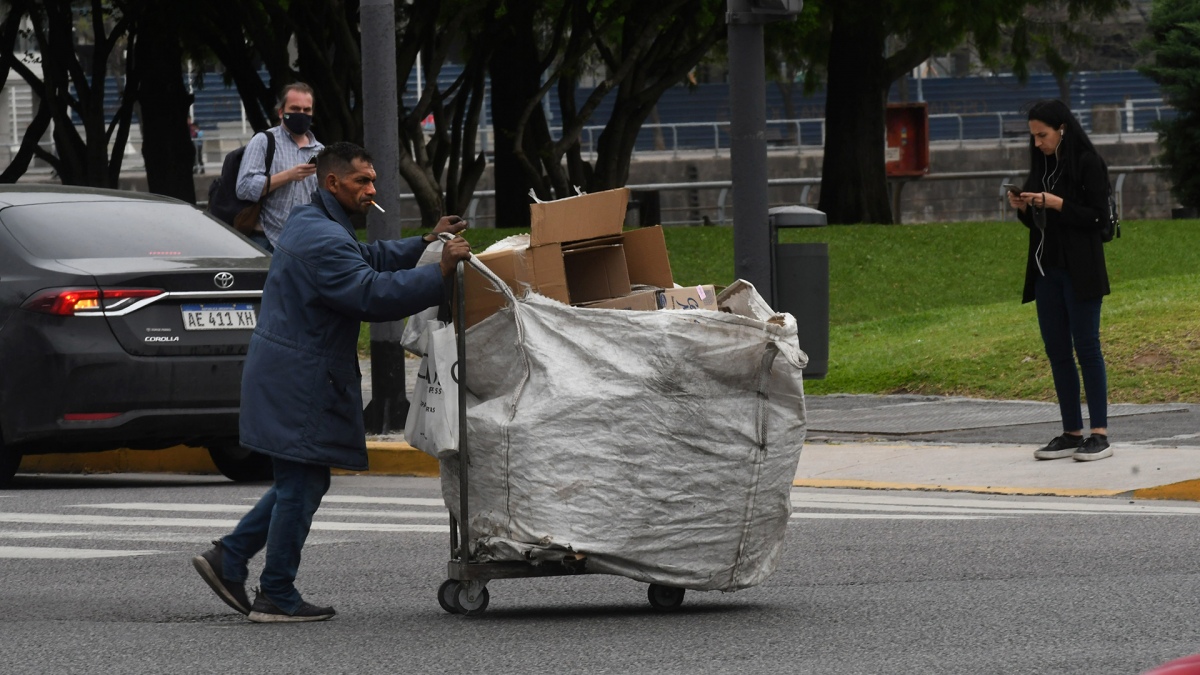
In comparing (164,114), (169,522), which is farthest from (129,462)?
(164,114)

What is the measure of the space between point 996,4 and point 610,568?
65.3ft

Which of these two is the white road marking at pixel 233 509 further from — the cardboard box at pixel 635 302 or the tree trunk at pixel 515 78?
the tree trunk at pixel 515 78

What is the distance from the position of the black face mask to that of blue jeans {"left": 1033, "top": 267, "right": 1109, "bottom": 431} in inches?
154

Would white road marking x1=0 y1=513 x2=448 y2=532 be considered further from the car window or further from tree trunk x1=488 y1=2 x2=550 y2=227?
tree trunk x1=488 y1=2 x2=550 y2=227

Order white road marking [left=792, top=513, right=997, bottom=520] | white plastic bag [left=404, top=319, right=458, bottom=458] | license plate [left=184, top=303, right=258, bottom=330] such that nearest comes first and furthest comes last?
1. white plastic bag [left=404, top=319, right=458, bottom=458]
2. white road marking [left=792, top=513, right=997, bottom=520]
3. license plate [left=184, top=303, right=258, bottom=330]

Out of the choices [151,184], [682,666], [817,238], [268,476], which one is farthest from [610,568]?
[151,184]

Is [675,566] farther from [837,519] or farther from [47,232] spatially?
[47,232]

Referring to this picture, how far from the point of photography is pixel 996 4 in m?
25.0

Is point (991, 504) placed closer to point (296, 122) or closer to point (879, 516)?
point (879, 516)

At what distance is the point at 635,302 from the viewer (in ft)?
22.4

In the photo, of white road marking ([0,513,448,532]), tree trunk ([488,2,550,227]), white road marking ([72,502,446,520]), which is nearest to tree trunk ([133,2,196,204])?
tree trunk ([488,2,550,227])

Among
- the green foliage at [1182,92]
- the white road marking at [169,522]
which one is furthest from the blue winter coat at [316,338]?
the green foliage at [1182,92]

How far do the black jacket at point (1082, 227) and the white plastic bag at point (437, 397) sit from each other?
14.8 ft

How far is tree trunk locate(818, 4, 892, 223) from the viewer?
27.4 m
